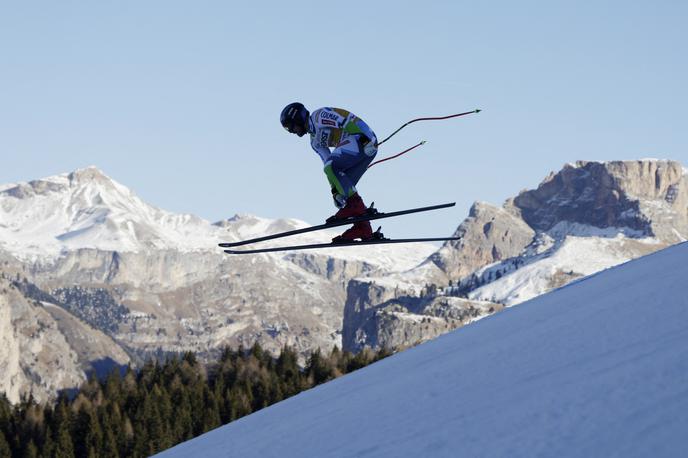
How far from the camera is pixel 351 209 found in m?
17.8

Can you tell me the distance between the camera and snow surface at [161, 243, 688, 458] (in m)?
7.34

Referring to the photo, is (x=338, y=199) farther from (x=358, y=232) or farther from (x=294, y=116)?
(x=294, y=116)

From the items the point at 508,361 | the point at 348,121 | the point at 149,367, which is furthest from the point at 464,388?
the point at 149,367

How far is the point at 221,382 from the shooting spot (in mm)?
99938

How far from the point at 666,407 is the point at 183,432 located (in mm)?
82858

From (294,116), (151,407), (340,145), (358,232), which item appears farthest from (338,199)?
(151,407)

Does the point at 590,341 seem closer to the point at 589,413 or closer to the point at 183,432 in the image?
the point at 589,413

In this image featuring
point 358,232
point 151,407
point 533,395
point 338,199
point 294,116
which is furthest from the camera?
point 151,407

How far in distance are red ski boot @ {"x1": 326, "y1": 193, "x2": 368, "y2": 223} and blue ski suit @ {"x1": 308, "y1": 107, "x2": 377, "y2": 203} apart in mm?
105

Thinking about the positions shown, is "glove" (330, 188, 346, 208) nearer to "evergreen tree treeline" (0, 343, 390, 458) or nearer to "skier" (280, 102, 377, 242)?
"skier" (280, 102, 377, 242)

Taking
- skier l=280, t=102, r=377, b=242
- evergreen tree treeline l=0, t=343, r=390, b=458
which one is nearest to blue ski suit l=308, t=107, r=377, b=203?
skier l=280, t=102, r=377, b=242

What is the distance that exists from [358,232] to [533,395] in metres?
9.28

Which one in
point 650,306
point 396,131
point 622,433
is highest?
point 396,131

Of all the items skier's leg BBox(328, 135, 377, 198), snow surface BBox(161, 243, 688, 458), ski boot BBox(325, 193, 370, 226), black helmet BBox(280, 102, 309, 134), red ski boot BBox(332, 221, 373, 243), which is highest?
black helmet BBox(280, 102, 309, 134)
